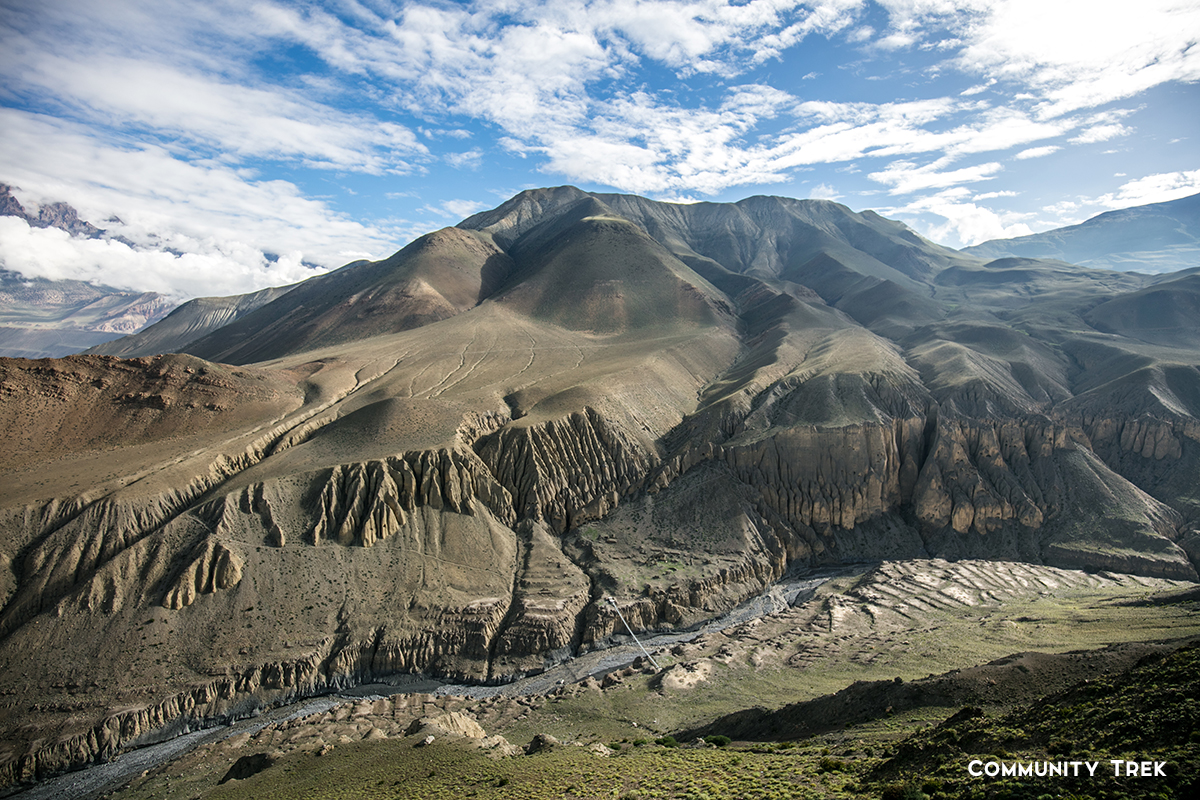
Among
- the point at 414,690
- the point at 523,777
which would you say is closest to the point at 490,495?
the point at 414,690

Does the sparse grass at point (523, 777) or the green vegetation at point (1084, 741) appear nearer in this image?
the green vegetation at point (1084, 741)

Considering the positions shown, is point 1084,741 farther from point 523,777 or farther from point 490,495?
point 490,495

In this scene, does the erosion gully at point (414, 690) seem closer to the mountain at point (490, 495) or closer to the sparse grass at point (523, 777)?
the mountain at point (490, 495)

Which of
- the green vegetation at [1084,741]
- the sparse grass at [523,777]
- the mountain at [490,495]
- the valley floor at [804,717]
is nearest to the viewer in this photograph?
the green vegetation at [1084,741]

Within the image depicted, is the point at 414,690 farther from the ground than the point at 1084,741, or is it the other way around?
the point at 1084,741

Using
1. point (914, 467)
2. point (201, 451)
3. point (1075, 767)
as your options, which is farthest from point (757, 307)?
point (1075, 767)

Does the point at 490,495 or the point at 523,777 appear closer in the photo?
the point at 523,777

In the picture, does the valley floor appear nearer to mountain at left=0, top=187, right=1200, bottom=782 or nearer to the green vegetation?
the green vegetation

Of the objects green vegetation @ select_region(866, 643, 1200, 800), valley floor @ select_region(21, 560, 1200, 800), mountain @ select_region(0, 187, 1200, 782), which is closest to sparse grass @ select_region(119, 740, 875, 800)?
valley floor @ select_region(21, 560, 1200, 800)

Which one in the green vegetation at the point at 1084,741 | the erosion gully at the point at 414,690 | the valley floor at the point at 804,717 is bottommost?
the erosion gully at the point at 414,690

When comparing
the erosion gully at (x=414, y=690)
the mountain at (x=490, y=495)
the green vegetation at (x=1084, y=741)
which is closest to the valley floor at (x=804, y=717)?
the green vegetation at (x=1084, y=741)
